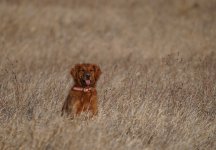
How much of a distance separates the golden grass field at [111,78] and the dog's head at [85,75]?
388 millimetres

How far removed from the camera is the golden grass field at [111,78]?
18.4 feet

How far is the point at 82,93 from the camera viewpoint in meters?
6.41

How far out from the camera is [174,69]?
8.98 m

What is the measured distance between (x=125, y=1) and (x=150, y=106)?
49.2 feet

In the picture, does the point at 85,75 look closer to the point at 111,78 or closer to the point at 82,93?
the point at 82,93

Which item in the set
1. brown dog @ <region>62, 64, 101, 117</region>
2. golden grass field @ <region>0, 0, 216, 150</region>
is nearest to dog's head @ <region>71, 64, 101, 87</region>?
brown dog @ <region>62, 64, 101, 117</region>

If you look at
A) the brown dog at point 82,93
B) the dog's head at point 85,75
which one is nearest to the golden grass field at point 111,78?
the brown dog at point 82,93

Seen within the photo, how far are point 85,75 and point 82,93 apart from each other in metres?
Answer: 0.24

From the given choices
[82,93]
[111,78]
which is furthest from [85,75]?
[111,78]

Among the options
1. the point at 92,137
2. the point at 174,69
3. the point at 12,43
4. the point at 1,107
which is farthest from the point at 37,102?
the point at 12,43

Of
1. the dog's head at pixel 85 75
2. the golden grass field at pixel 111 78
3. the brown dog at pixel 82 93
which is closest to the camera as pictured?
the golden grass field at pixel 111 78

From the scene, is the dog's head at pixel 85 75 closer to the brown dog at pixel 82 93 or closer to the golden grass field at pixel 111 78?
the brown dog at pixel 82 93

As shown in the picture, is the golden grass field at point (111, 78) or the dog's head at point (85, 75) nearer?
the golden grass field at point (111, 78)

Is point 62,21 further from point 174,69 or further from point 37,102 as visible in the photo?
point 37,102
